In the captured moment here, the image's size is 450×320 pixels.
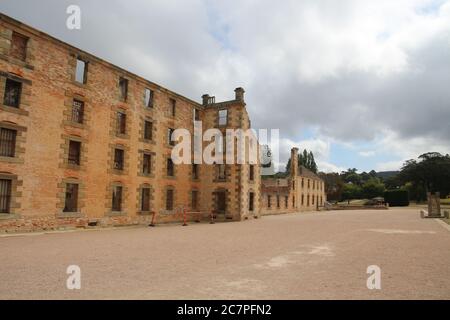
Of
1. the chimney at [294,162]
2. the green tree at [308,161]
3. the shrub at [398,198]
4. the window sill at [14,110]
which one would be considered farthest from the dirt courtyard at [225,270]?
the green tree at [308,161]

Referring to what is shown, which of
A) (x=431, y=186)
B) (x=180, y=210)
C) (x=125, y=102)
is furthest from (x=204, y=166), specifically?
(x=431, y=186)

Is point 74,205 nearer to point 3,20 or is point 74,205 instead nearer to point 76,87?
point 76,87

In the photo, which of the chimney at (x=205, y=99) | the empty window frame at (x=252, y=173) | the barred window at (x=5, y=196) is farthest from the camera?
the empty window frame at (x=252, y=173)

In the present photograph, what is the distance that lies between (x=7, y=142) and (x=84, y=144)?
4422mm

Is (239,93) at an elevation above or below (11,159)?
above

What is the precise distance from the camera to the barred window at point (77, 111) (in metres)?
20.5

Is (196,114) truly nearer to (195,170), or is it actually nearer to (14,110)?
(195,170)

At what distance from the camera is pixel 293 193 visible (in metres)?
48.7

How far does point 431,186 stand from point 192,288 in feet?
276

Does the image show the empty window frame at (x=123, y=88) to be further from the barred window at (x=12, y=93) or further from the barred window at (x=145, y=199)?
the barred window at (x=12, y=93)

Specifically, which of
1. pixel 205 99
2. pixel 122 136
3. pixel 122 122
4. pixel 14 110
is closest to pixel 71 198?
pixel 122 136

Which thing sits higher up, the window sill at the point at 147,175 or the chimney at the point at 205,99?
the chimney at the point at 205,99

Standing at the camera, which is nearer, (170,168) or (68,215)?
(68,215)

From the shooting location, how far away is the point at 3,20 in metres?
17.1
